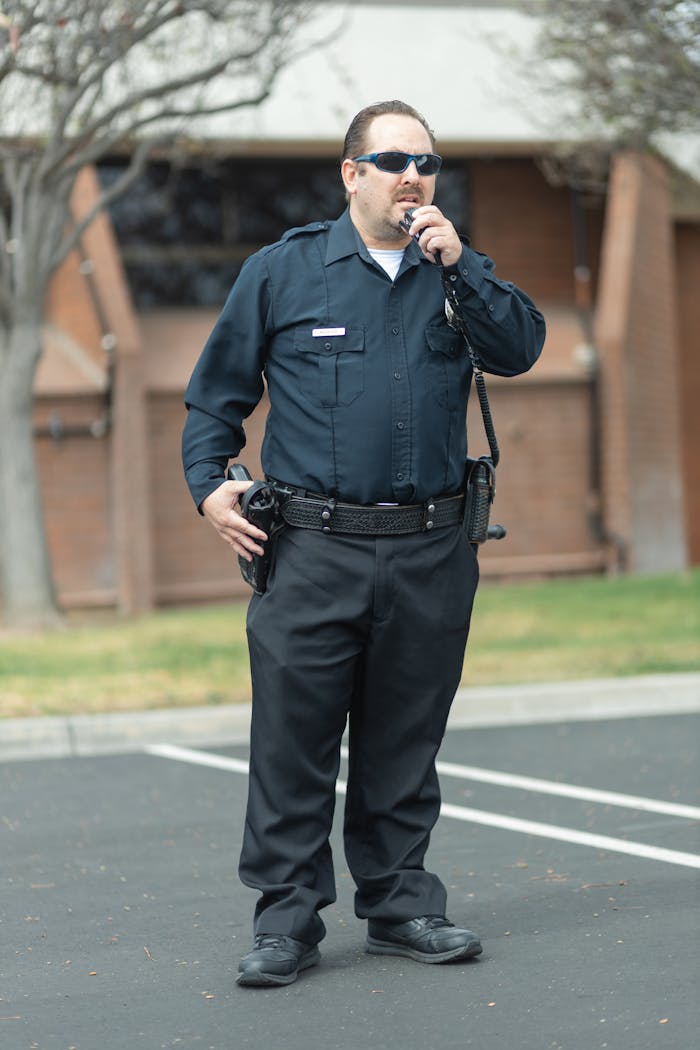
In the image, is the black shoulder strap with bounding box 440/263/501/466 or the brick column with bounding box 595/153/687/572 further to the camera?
the brick column with bounding box 595/153/687/572

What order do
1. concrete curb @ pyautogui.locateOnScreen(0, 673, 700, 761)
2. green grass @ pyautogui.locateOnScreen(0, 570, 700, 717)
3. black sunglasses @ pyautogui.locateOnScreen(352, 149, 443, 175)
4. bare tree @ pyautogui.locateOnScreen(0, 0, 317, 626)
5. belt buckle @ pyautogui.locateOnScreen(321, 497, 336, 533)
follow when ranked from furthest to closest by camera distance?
bare tree @ pyautogui.locateOnScreen(0, 0, 317, 626), green grass @ pyautogui.locateOnScreen(0, 570, 700, 717), concrete curb @ pyautogui.locateOnScreen(0, 673, 700, 761), belt buckle @ pyautogui.locateOnScreen(321, 497, 336, 533), black sunglasses @ pyautogui.locateOnScreen(352, 149, 443, 175)

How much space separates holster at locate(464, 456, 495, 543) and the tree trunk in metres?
11.7

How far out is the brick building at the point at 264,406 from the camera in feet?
65.5

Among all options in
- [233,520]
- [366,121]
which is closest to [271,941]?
[233,520]

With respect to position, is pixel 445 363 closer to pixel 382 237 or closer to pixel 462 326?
pixel 462 326

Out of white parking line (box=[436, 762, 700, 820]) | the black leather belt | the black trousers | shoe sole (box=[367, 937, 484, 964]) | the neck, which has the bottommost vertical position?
white parking line (box=[436, 762, 700, 820])

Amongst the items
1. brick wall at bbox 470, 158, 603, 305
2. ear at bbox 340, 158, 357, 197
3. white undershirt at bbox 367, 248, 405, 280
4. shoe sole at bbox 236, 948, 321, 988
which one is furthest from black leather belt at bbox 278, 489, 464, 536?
brick wall at bbox 470, 158, 603, 305

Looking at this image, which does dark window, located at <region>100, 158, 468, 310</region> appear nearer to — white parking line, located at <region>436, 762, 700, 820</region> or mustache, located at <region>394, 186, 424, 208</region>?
white parking line, located at <region>436, 762, 700, 820</region>

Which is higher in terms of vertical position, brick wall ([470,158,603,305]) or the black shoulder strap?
brick wall ([470,158,603,305])

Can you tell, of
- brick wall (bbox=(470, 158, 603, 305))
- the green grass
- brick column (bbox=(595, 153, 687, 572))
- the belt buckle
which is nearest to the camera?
the belt buckle

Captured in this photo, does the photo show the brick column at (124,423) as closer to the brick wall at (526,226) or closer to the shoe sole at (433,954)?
the brick wall at (526,226)

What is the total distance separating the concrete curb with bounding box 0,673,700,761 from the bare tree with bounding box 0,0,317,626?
20.0 feet

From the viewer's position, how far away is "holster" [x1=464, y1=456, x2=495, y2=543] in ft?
15.5

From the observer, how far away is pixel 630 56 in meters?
14.1
